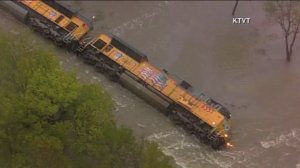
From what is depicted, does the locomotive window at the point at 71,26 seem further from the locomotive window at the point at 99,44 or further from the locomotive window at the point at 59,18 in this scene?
the locomotive window at the point at 99,44

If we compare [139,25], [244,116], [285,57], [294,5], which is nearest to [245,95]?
[244,116]

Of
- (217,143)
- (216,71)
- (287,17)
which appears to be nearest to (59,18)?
(216,71)

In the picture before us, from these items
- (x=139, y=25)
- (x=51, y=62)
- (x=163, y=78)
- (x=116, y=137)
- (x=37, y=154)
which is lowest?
(x=37, y=154)

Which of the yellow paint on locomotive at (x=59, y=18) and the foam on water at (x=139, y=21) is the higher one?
the foam on water at (x=139, y=21)

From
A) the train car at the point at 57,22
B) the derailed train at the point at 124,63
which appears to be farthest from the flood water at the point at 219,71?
the train car at the point at 57,22

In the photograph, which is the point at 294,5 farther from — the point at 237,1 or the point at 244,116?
the point at 244,116

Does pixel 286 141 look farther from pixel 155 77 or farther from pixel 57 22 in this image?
pixel 57 22
